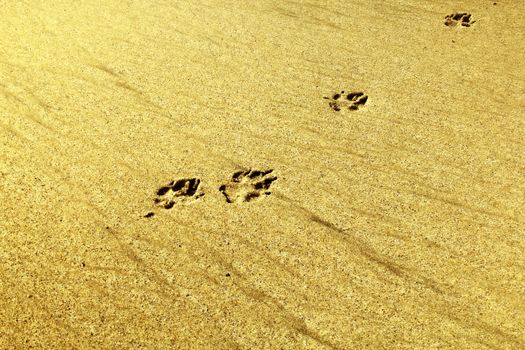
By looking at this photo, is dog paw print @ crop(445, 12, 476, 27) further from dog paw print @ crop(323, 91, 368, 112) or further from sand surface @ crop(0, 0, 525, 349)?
dog paw print @ crop(323, 91, 368, 112)

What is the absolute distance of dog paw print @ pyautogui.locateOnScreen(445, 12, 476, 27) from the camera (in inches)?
181

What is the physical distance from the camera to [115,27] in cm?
455

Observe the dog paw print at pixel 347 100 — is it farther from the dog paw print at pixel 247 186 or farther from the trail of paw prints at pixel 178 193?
the trail of paw prints at pixel 178 193

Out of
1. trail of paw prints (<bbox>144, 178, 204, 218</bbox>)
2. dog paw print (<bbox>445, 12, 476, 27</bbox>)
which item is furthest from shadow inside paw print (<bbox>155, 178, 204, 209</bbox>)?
dog paw print (<bbox>445, 12, 476, 27</bbox>)

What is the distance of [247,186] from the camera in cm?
304

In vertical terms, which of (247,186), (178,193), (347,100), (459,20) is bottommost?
(178,193)

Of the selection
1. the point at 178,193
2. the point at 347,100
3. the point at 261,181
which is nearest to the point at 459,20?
the point at 347,100

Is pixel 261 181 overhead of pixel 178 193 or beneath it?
overhead

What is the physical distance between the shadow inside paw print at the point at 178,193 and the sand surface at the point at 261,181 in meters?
0.01

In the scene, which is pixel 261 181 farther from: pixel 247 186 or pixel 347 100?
pixel 347 100

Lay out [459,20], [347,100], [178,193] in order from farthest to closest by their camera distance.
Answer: [459,20]
[347,100]
[178,193]

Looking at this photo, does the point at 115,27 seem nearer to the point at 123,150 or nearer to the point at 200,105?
the point at 200,105

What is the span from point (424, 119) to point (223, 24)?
2.15m

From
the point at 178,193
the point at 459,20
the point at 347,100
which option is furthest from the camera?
the point at 459,20
